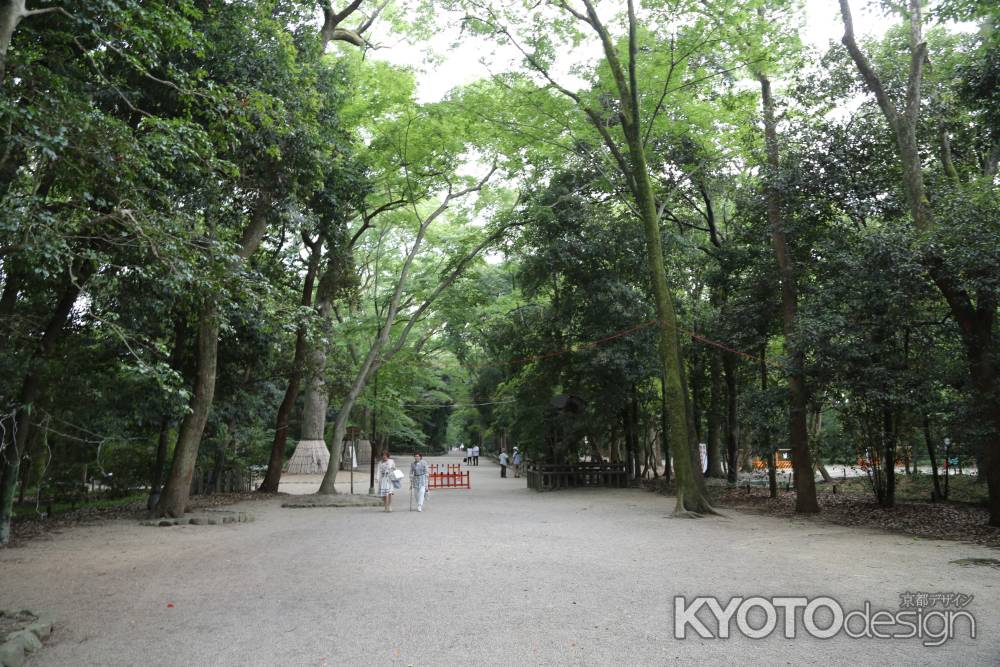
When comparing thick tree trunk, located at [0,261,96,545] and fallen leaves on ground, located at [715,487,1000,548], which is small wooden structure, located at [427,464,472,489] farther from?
thick tree trunk, located at [0,261,96,545]

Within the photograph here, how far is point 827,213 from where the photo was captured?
12953 millimetres

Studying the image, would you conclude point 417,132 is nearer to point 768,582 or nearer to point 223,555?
point 223,555

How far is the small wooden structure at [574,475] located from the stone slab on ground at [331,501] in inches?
224

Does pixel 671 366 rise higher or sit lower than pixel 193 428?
higher

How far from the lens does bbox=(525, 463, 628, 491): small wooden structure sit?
1992 cm

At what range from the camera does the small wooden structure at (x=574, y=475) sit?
19.9m

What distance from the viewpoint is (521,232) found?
19.3m

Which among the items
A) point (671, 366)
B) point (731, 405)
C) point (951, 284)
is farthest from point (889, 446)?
point (731, 405)

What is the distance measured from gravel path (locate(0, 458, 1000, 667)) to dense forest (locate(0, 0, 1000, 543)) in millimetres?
1986

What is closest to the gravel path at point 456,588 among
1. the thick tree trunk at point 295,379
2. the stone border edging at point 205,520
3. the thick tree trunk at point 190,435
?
the stone border edging at point 205,520

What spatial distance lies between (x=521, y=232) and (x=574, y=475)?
803 centimetres

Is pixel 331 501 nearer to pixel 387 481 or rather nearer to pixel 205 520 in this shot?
pixel 387 481

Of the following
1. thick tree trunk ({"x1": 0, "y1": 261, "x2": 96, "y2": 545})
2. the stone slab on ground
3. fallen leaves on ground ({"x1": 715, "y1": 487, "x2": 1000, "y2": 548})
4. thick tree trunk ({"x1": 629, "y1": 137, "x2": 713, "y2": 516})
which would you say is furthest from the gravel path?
the stone slab on ground

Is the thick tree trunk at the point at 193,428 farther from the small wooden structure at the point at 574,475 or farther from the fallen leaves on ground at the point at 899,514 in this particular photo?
the fallen leaves on ground at the point at 899,514
